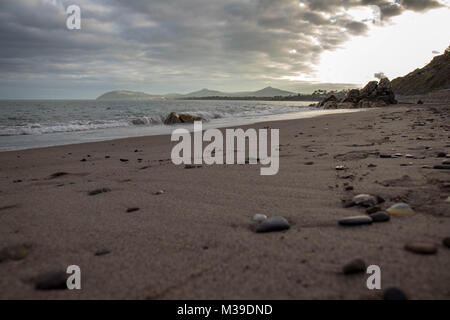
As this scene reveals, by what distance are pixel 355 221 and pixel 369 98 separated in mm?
32664

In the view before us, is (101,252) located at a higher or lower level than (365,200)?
lower

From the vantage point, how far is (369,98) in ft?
99.1

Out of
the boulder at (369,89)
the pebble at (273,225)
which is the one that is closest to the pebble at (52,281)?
the pebble at (273,225)

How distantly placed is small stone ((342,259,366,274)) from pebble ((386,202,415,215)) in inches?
29.9

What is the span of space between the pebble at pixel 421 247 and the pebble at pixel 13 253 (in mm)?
2011

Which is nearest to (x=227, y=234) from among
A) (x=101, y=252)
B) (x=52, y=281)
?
(x=101, y=252)

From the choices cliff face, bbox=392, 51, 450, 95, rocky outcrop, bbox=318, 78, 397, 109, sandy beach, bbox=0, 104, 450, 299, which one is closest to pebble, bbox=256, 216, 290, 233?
sandy beach, bbox=0, 104, 450, 299

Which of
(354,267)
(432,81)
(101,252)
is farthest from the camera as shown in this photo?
(432,81)

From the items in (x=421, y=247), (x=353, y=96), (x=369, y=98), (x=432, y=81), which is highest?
(x=432, y=81)

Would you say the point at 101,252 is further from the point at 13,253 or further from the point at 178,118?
the point at 178,118

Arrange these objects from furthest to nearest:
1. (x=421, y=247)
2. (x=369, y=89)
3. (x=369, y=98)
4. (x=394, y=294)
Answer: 1. (x=369, y=89)
2. (x=369, y=98)
3. (x=421, y=247)
4. (x=394, y=294)
